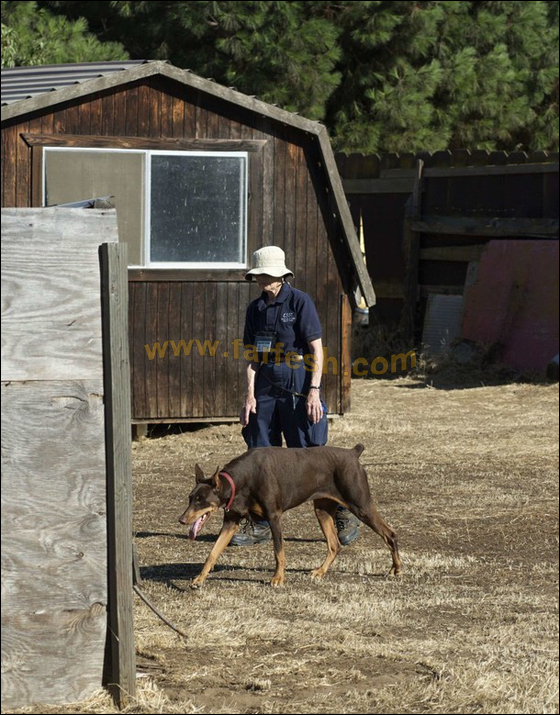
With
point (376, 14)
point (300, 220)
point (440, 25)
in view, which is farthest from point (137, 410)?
point (440, 25)

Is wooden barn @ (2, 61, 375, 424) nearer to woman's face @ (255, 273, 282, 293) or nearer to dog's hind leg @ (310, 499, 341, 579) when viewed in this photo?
woman's face @ (255, 273, 282, 293)

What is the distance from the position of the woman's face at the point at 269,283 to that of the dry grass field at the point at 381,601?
5.50ft

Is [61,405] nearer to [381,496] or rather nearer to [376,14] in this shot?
[381,496]

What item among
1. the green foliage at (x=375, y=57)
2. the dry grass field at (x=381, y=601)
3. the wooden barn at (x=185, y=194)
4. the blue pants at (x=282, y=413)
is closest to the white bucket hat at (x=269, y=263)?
the blue pants at (x=282, y=413)

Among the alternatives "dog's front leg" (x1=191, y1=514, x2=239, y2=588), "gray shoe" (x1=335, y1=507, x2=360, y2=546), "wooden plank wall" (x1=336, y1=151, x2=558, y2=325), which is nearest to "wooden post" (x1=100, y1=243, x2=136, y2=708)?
"dog's front leg" (x1=191, y1=514, x2=239, y2=588)

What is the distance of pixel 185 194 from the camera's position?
11906 millimetres

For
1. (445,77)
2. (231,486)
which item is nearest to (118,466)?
(231,486)

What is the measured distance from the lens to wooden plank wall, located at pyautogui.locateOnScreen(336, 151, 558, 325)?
52.5ft

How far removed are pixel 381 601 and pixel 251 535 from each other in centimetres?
179

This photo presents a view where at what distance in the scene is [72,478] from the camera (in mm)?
4398

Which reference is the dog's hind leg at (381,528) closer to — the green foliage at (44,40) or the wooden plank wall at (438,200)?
the wooden plank wall at (438,200)

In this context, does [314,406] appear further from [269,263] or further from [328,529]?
[269,263]

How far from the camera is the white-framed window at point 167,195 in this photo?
11516 millimetres

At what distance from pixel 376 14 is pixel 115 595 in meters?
20.0
